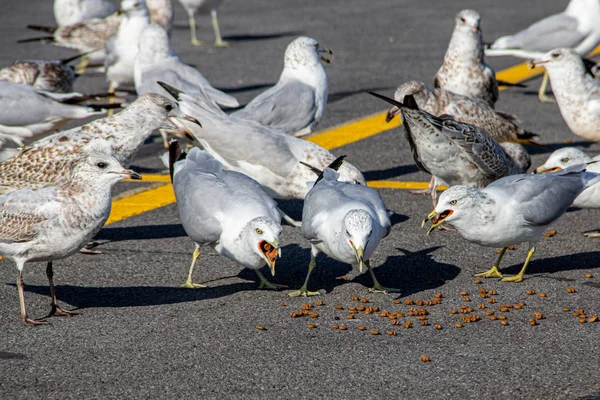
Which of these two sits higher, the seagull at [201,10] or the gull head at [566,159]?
the gull head at [566,159]

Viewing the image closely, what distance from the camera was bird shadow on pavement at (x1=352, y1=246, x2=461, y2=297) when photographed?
6148 millimetres

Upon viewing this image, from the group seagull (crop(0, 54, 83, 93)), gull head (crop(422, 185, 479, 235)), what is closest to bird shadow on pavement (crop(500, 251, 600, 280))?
gull head (crop(422, 185, 479, 235))

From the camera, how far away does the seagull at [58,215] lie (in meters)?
5.35

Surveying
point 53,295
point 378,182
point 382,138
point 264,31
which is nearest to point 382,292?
point 53,295

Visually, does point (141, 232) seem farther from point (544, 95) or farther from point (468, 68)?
point (544, 95)

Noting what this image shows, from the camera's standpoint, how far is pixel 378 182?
8.60 m

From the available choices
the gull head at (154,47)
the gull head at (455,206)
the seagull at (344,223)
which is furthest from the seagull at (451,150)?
the gull head at (154,47)

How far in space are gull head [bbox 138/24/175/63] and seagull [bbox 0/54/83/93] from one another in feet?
2.72

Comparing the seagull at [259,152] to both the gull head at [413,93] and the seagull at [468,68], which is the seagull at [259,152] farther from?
the seagull at [468,68]

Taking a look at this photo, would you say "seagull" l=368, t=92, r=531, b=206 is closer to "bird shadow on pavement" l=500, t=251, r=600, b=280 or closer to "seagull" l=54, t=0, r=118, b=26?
"bird shadow on pavement" l=500, t=251, r=600, b=280

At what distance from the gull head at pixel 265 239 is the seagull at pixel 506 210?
37.8 inches

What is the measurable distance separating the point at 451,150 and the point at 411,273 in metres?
1.26

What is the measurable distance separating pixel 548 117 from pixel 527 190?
5141 mm

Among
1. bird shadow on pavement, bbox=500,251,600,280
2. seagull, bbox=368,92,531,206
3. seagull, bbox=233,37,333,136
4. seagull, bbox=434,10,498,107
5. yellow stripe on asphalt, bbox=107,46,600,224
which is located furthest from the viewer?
seagull, bbox=434,10,498,107
